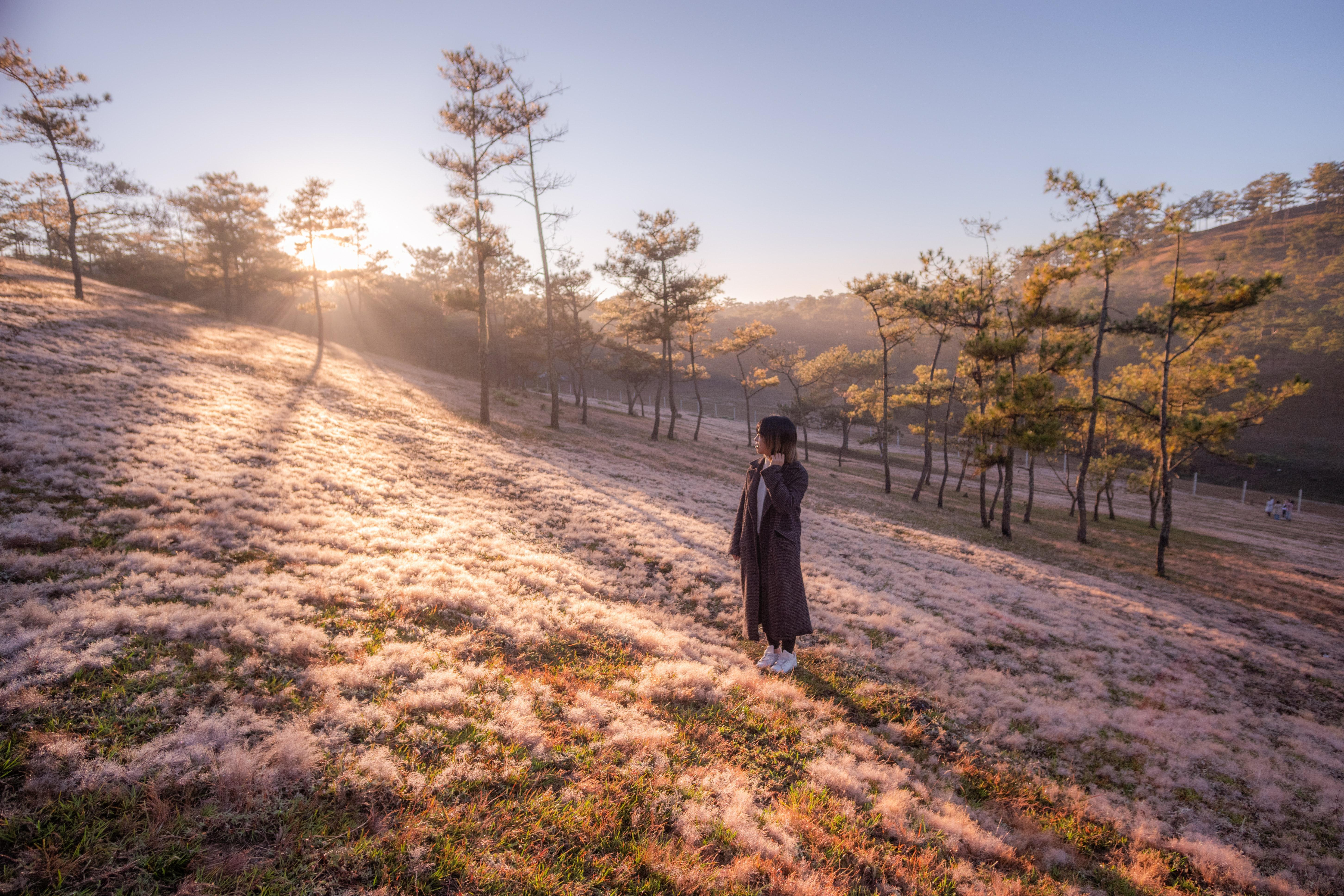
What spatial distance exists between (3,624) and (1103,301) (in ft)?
93.9

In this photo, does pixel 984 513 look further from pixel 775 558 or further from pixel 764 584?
pixel 775 558

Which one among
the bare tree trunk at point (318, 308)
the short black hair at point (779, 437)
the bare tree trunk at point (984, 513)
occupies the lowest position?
the bare tree trunk at point (984, 513)

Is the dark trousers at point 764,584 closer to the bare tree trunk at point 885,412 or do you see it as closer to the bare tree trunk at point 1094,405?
the bare tree trunk at point 1094,405

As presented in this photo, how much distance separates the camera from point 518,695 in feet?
15.5

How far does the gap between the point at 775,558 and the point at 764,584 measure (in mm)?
431

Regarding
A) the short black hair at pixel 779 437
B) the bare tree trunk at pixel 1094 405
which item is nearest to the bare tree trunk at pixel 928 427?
the bare tree trunk at pixel 1094 405

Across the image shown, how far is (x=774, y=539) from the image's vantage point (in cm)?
582

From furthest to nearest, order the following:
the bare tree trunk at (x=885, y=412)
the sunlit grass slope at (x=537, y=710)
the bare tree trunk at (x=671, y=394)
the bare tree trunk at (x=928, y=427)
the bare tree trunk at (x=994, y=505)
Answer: the bare tree trunk at (x=671, y=394), the bare tree trunk at (x=885, y=412), the bare tree trunk at (x=928, y=427), the bare tree trunk at (x=994, y=505), the sunlit grass slope at (x=537, y=710)

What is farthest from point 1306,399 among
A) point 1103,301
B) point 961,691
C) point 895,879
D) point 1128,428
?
point 895,879

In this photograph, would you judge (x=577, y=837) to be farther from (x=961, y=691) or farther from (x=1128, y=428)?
(x=1128, y=428)

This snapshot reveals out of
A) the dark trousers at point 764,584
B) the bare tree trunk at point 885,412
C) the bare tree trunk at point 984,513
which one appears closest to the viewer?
the dark trousers at point 764,584

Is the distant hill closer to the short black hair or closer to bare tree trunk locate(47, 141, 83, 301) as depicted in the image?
the short black hair

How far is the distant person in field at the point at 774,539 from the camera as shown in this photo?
5.65 meters

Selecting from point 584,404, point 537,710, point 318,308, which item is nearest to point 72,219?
point 318,308
